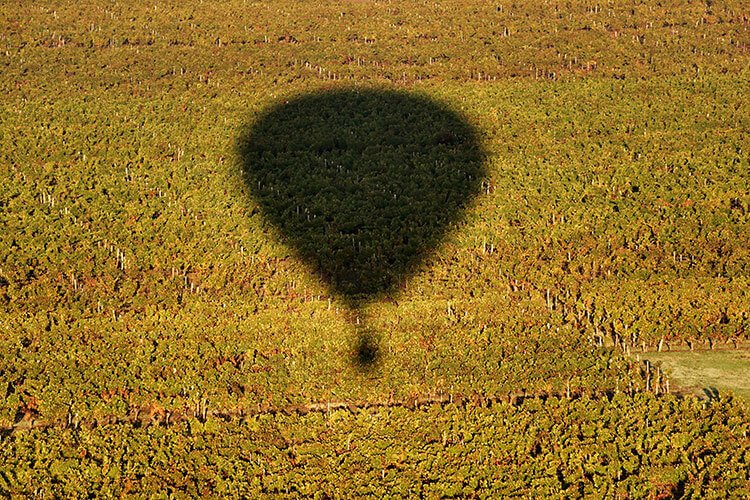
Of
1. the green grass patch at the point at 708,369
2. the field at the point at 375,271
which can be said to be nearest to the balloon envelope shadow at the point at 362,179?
the field at the point at 375,271

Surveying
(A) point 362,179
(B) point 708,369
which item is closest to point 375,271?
(A) point 362,179

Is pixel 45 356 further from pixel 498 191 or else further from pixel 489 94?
pixel 489 94

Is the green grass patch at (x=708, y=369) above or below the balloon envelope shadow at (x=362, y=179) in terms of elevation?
above

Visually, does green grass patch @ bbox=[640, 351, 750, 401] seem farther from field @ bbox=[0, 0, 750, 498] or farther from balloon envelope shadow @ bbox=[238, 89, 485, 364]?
balloon envelope shadow @ bbox=[238, 89, 485, 364]

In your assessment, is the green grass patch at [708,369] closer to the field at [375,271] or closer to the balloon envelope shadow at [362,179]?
the field at [375,271]

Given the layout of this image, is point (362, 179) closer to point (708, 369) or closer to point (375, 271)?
point (375, 271)

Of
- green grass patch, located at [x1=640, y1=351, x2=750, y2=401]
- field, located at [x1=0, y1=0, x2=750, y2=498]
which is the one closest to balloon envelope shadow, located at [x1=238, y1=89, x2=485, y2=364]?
field, located at [x1=0, y1=0, x2=750, y2=498]

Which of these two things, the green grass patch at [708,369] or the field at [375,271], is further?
the green grass patch at [708,369]
